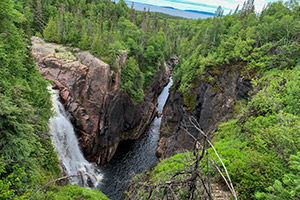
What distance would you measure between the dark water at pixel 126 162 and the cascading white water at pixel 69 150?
65.5 inches

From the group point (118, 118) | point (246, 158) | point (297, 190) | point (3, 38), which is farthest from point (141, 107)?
point (297, 190)

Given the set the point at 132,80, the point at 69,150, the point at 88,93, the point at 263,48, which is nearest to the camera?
the point at 263,48

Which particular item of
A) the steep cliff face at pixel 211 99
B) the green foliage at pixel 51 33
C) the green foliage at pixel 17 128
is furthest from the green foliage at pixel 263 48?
the green foliage at pixel 51 33

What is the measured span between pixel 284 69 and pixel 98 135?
25.3 m

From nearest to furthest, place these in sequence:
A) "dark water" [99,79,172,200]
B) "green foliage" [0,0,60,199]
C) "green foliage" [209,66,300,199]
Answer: "green foliage" [209,66,300,199]
"green foliage" [0,0,60,199]
"dark water" [99,79,172,200]

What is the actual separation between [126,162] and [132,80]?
14.8 m

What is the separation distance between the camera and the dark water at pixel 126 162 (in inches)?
866

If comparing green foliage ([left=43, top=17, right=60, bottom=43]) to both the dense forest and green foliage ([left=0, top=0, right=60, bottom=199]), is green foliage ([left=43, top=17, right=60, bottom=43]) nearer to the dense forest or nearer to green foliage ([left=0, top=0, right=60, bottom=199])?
the dense forest

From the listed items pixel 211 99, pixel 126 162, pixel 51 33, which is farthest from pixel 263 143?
pixel 51 33

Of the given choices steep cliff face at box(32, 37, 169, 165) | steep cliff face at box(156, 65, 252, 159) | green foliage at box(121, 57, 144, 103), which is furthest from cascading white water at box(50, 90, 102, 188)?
green foliage at box(121, 57, 144, 103)

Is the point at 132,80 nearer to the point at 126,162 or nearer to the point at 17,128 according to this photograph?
the point at 126,162

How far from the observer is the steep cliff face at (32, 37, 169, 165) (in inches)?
957

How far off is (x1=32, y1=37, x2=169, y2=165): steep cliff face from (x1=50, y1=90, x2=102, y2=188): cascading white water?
1299mm

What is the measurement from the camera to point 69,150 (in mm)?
21531
